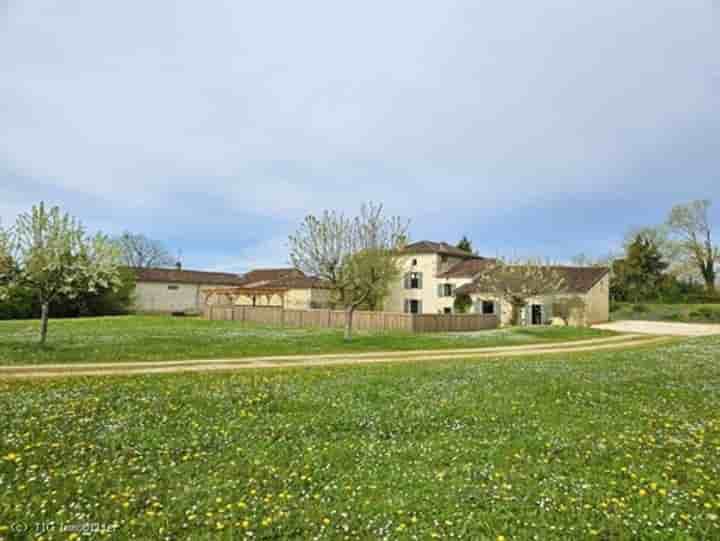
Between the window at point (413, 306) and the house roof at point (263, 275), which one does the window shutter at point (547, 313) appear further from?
the house roof at point (263, 275)

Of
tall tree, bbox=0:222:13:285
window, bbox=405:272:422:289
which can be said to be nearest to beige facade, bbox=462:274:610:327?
window, bbox=405:272:422:289

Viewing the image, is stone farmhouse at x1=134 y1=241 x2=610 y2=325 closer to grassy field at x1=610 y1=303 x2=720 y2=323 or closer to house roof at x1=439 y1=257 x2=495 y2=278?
house roof at x1=439 y1=257 x2=495 y2=278

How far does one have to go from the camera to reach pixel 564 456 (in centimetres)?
590

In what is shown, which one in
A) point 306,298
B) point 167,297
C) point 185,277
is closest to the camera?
point 306,298

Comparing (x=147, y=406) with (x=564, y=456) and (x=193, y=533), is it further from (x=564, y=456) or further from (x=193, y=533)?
(x=564, y=456)

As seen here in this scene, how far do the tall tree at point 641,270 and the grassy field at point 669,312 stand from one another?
13.5 ft

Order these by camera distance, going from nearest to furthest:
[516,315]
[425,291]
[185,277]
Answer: [516,315], [425,291], [185,277]

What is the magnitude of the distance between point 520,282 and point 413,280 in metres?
14.0

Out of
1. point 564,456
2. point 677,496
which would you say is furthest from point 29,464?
point 677,496

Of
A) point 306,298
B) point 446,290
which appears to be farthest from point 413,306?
point 306,298

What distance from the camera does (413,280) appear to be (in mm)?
44438

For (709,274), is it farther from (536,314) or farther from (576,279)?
(536,314)

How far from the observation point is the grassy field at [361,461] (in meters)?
4.30

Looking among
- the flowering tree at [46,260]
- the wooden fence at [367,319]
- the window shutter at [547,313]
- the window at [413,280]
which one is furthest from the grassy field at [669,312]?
the flowering tree at [46,260]
